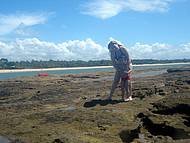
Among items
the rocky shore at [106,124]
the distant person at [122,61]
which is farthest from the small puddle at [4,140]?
the distant person at [122,61]

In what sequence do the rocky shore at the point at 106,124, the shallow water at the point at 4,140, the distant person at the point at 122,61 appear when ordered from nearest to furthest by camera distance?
1. the rocky shore at the point at 106,124
2. the shallow water at the point at 4,140
3. the distant person at the point at 122,61

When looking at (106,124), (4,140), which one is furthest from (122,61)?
(4,140)

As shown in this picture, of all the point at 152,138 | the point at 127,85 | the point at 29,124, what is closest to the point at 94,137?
the point at 152,138

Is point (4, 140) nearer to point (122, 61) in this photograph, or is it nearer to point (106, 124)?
point (106, 124)

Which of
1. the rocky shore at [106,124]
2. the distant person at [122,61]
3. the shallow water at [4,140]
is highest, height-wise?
the distant person at [122,61]

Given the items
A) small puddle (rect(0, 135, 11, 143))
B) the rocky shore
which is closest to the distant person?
the rocky shore

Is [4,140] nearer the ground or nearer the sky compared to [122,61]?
nearer the ground

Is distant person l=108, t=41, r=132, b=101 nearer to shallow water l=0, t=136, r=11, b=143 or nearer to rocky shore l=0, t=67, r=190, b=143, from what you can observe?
rocky shore l=0, t=67, r=190, b=143

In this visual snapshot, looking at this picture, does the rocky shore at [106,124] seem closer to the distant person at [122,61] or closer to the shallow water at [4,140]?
the shallow water at [4,140]

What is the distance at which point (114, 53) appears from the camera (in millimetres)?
17828

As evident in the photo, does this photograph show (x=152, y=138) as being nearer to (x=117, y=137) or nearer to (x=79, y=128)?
(x=117, y=137)

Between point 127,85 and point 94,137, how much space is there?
6.30 metres

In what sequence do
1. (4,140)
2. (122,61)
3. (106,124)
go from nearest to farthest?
(4,140), (106,124), (122,61)

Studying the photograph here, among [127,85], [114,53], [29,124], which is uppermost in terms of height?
[114,53]
